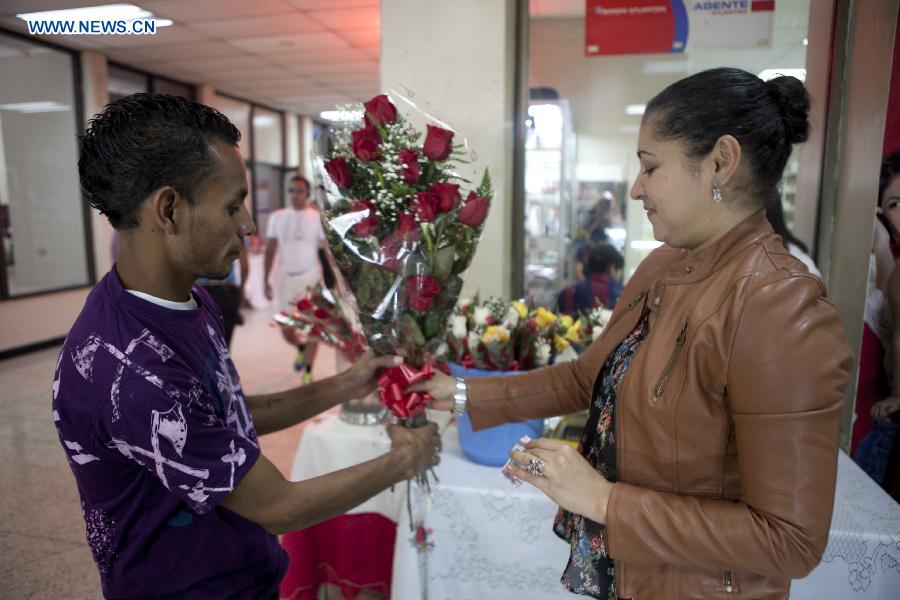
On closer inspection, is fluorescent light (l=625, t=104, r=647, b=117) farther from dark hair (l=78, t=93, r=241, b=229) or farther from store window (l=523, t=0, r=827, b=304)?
dark hair (l=78, t=93, r=241, b=229)

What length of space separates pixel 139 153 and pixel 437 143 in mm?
565

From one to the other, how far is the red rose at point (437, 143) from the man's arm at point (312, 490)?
2.00 feet

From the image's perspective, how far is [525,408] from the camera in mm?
1408

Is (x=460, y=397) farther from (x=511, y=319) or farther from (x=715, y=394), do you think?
(x=715, y=394)

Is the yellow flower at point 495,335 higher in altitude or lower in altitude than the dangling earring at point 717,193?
lower

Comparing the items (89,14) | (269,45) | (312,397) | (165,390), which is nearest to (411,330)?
(312,397)

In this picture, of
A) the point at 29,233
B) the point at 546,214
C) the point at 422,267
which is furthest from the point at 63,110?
the point at 422,267

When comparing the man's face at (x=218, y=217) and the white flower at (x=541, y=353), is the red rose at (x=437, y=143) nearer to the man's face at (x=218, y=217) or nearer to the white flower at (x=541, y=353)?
the man's face at (x=218, y=217)

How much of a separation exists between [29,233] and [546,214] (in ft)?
18.0

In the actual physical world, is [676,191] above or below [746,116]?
below

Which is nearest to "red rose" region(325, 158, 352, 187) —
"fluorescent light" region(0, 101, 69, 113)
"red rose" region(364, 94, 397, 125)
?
"red rose" region(364, 94, 397, 125)

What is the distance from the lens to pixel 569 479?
3.16 feet

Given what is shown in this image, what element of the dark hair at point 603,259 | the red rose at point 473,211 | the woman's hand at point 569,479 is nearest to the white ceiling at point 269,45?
the dark hair at point 603,259

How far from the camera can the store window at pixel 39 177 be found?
556 cm
